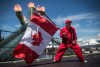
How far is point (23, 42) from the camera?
6512 millimetres

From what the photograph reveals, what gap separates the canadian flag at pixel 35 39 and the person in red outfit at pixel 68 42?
562mm

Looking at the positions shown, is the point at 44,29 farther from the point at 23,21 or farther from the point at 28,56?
the point at 23,21

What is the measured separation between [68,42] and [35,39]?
1.50 m

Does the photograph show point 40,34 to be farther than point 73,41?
No

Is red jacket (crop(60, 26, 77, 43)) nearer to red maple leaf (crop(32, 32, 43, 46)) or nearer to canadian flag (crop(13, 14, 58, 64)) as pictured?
canadian flag (crop(13, 14, 58, 64))

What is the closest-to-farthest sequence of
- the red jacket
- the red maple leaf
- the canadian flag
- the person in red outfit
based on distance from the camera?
1. the canadian flag
2. the red maple leaf
3. the person in red outfit
4. the red jacket

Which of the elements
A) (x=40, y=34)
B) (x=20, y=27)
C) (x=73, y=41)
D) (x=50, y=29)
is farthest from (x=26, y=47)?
(x=20, y=27)

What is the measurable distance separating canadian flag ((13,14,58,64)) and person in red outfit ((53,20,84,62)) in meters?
0.56

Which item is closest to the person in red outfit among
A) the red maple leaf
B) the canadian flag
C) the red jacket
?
the red jacket

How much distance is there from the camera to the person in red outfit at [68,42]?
299 inches

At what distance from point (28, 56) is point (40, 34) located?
871 millimetres

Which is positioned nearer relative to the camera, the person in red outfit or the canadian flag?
the canadian flag

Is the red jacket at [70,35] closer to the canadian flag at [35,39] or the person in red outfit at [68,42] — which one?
the person in red outfit at [68,42]

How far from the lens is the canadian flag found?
21.2 feet
